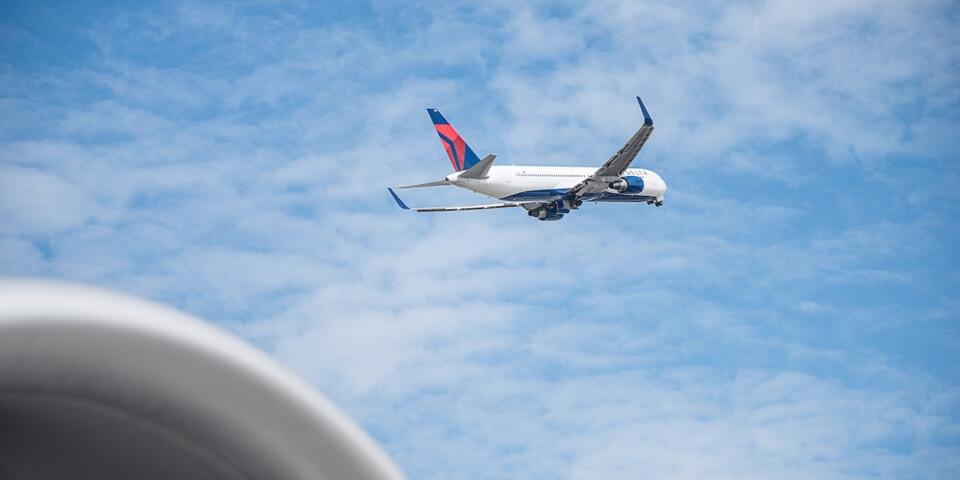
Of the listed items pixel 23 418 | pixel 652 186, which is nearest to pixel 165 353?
pixel 23 418

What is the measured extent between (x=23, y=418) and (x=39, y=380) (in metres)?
0.46

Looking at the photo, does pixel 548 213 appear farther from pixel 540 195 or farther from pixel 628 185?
pixel 628 185

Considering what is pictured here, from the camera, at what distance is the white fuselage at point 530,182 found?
178 ft

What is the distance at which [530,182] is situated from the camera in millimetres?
55750

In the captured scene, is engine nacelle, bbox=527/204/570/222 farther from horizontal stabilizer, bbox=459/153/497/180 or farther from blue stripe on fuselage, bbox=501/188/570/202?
horizontal stabilizer, bbox=459/153/497/180

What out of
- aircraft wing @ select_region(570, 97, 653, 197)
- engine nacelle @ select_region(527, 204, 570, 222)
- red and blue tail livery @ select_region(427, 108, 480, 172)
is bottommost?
engine nacelle @ select_region(527, 204, 570, 222)

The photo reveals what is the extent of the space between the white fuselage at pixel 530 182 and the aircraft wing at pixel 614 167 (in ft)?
2.73

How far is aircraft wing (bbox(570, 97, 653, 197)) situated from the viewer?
2200 inches

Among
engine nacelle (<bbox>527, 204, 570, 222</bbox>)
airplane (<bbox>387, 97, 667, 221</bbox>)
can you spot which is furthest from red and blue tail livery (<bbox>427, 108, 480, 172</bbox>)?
engine nacelle (<bbox>527, 204, 570, 222</bbox>)

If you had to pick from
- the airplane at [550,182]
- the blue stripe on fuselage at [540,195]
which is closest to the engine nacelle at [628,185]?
the airplane at [550,182]

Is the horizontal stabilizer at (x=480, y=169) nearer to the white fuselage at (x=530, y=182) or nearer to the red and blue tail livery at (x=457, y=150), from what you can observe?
the white fuselage at (x=530, y=182)

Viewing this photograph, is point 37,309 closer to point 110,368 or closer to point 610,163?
point 110,368

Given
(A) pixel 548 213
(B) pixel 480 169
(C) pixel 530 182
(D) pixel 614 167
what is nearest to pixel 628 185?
(D) pixel 614 167

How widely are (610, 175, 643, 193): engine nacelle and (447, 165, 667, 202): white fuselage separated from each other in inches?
9.9
